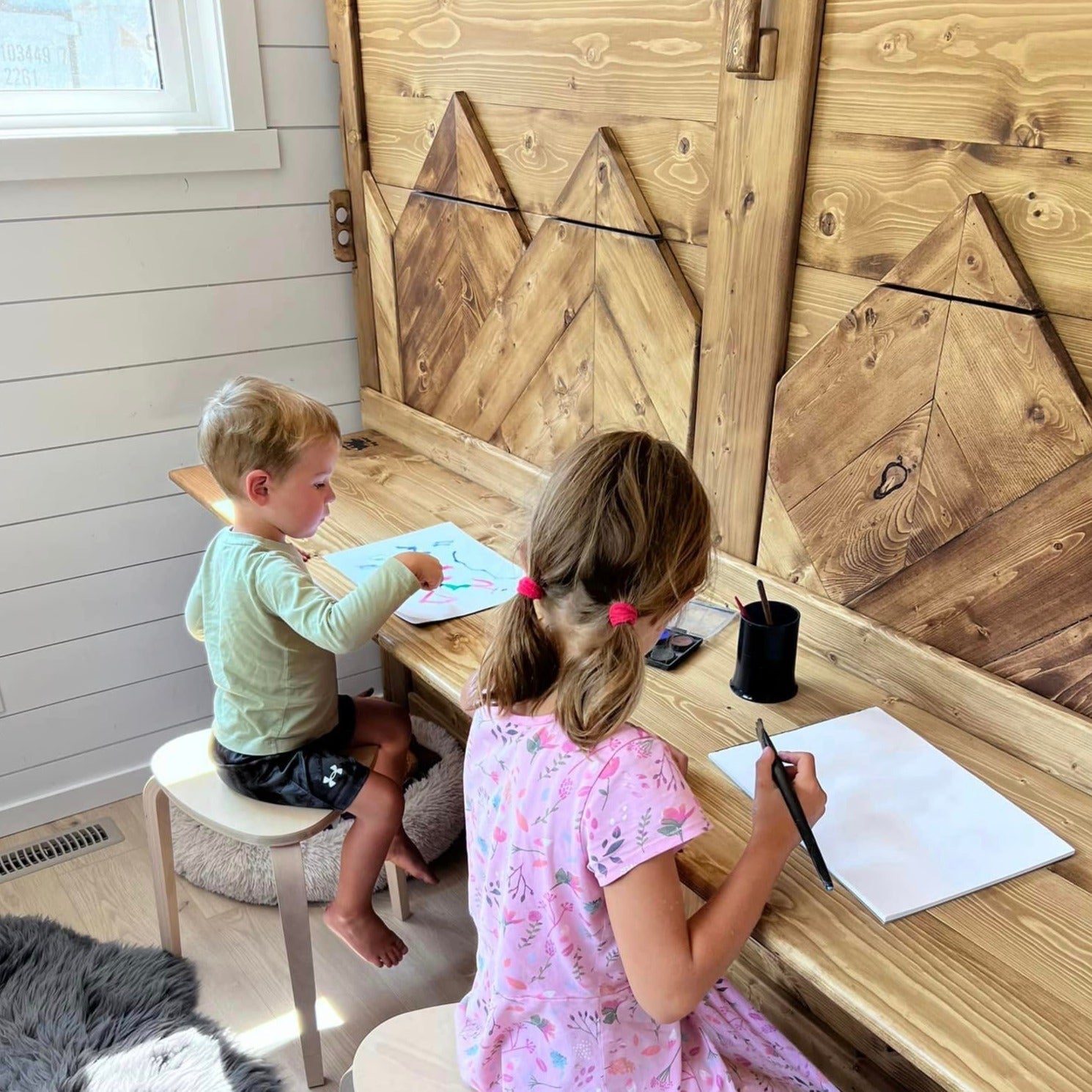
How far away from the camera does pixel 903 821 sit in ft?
3.77

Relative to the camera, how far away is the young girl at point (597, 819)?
97 cm

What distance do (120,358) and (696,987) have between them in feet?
5.86

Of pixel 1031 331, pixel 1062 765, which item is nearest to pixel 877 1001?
pixel 1062 765

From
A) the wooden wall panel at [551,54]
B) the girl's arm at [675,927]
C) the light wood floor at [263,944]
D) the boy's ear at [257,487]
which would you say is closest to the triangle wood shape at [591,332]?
the wooden wall panel at [551,54]

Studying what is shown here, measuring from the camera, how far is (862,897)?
1.04m

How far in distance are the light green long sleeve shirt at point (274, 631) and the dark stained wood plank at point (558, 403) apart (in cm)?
51

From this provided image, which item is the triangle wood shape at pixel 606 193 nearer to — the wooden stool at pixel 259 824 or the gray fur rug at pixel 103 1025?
the wooden stool at pixel 259 824

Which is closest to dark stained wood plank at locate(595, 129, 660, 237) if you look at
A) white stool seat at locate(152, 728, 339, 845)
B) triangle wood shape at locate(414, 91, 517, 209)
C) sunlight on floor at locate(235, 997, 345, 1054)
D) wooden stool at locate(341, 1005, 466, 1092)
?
triangle wood shape at locate(414, 91, 517, 209)

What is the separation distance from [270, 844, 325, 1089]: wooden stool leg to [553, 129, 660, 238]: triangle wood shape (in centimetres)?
108

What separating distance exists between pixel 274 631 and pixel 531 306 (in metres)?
0.77

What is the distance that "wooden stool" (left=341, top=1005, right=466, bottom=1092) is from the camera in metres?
1.12

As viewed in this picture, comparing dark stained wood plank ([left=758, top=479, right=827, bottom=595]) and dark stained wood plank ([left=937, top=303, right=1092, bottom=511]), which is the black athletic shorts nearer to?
dark stained wood plank ([left=758, top=479, right=827, bottom=595])

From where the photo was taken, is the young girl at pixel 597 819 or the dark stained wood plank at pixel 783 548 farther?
the dark stained wood plank at pixel 783 548

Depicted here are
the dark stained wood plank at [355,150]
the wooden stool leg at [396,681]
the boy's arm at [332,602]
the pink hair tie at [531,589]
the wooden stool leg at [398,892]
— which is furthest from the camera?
the wooden stool leg at [396,681]
